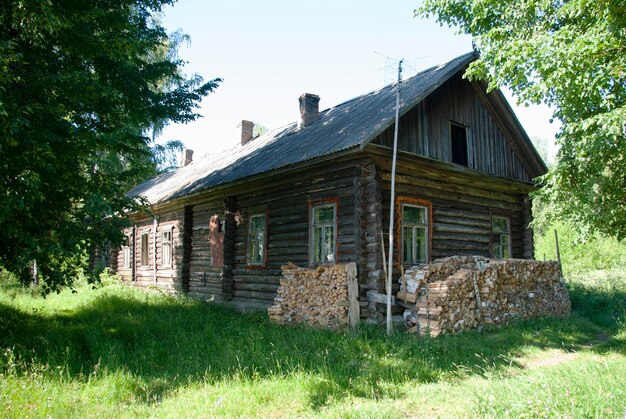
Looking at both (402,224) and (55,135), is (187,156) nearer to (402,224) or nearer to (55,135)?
(402,224)

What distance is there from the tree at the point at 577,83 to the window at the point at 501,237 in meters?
3.51

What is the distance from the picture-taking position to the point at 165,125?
2744 cm

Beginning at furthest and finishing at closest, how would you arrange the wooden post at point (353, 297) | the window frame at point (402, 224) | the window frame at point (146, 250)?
1. the window frame at point (146, 250)
2. the window frame at point (402, 224)
3. the wooden post at point (353, 297)

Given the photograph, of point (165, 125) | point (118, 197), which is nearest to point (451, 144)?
point (118, 197)

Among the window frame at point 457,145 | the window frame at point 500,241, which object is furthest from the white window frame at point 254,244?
the window frame at point 500,241

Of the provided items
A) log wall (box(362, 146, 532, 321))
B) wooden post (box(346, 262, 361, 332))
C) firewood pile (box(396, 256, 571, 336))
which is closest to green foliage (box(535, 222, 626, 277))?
log wall (box(362, 146, 532, 321))

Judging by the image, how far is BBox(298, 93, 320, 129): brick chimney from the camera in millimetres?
14906

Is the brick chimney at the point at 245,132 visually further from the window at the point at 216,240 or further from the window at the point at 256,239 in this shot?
the window at the point at 256,239

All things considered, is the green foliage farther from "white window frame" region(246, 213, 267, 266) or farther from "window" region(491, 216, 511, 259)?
"white window frame" region(246, 213, 267, 266)

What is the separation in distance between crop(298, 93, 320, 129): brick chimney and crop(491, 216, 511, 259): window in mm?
6242

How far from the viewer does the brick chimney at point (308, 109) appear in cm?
1491

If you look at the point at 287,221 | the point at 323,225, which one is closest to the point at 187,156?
the point at 287,221

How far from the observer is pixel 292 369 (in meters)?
6.46

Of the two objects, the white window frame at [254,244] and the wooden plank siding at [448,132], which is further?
the white window frame at [254,244]
